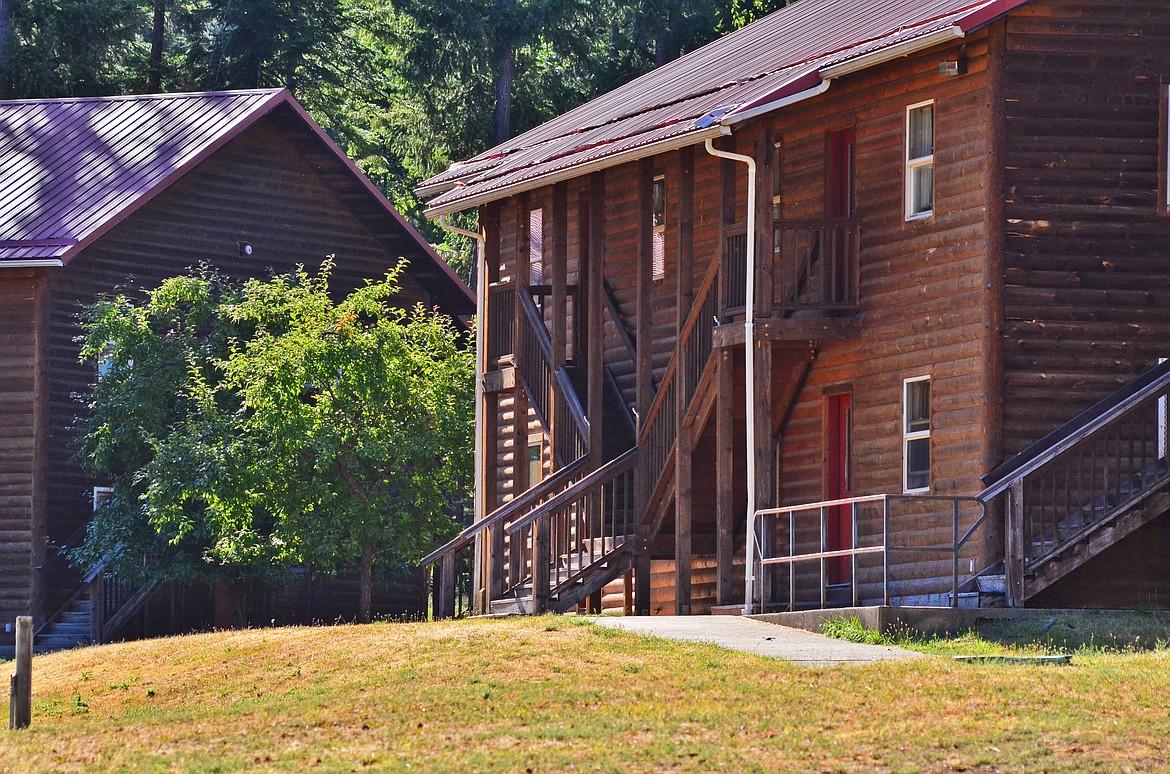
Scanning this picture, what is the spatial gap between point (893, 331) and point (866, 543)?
2501 millimetres

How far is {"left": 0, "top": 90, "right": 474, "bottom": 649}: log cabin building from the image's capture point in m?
36.7

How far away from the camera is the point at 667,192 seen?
97.8 feet

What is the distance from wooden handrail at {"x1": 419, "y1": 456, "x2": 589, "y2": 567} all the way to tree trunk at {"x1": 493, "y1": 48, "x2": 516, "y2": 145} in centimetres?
2064

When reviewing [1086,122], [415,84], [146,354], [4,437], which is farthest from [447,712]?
[415,84]

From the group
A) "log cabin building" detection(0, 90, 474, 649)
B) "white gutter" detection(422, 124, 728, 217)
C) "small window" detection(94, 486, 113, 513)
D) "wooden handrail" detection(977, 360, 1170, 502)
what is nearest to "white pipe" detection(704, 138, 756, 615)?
"white gutter" detection(422, 124, 728, 217)

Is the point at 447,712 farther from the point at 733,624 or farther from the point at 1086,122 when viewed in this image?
the point at 1086,122

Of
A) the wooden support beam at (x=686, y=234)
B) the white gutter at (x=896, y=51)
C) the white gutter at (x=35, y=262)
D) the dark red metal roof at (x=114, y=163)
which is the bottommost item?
the wooden support beam at (x=686, y=234)

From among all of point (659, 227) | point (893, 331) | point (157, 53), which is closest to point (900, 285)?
point (893, 331)

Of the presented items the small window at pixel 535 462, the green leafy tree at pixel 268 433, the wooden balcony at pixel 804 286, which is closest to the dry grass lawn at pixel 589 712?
the wooden balcony at pixel 804 286

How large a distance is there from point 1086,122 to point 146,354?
17183mm

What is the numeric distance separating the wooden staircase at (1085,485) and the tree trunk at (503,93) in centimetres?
2690

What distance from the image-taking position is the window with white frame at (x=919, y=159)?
24312 millimetres

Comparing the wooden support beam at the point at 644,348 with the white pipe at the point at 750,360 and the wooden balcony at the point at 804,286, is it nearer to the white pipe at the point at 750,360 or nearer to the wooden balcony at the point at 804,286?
the wooden balcony at the point at 804,286

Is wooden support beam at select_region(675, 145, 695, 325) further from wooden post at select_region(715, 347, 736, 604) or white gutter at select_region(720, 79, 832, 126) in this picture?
white gutter at select_region(720, 79, 832, 126)
